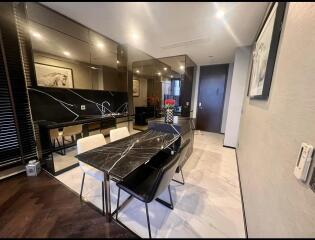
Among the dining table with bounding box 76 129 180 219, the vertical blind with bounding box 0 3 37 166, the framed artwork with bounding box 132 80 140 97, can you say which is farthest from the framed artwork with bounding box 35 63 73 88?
the framed artwork with bounding box 132 80 140 97

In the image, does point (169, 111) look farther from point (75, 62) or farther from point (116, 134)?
point (75, 62)

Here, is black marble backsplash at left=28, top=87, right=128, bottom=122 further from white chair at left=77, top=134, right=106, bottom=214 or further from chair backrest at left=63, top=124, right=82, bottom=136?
white chair at left=77, top=134, right=106, bottom=214

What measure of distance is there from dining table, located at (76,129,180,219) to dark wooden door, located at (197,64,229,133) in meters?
3.46

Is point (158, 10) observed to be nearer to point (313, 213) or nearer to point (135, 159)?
point (313, 213)

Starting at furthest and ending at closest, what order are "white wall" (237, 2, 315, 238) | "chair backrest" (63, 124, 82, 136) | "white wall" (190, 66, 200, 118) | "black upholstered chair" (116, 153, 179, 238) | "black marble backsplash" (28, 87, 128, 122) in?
"white wall" (190, 66, 200, 118) → "chair backrest" (63, 124, 82, 136) → "black marble backsplash" (28, 87, 128, 122) → "black upholstered chair" (116, 153, 179, 238) → "white wall" (237, 2, 315, 238)

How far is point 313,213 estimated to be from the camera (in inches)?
19.6

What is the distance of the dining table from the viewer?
1.13 m

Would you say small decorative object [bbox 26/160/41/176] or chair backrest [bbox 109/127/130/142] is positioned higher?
chair backrest [bbox 109/127/130/142]

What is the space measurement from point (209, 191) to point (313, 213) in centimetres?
141

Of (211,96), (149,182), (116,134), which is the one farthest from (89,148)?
(211,96)

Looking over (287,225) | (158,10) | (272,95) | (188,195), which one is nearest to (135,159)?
(188,195)

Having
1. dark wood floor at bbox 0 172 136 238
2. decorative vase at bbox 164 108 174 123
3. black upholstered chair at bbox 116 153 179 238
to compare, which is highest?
decorative vase at bbox 164 108 174 123

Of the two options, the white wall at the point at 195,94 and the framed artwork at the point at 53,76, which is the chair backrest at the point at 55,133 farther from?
the white wall at the point at 195,94

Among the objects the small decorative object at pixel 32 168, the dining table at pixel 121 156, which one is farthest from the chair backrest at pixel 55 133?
the dining table at pixel 121 156
